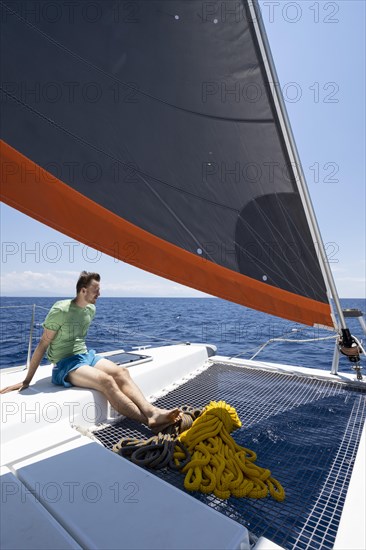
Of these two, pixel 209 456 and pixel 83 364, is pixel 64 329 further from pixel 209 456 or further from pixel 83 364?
pixel 209 456

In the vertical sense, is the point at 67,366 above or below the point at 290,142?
below

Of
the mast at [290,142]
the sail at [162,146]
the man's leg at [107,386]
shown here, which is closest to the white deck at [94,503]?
the man's leg at [107,386]

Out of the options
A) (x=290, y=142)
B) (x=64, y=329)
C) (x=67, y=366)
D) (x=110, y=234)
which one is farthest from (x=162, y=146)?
(x=67, y=366)

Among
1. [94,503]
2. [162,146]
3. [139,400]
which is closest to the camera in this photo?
[94,503]

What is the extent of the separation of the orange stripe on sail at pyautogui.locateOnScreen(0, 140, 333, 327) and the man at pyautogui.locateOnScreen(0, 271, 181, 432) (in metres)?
1.11

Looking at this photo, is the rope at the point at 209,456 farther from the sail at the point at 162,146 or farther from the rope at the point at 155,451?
the sail at the point at 162,146

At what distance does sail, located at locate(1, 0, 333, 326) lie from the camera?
1201 millimetres

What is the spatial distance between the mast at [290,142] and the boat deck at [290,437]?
0.95 meters

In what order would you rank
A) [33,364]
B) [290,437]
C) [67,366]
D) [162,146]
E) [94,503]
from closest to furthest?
1. [94,503]
2. [162,146]
3. [290,437]
4. [33,364]
5. [67,366]

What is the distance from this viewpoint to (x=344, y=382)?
312cm

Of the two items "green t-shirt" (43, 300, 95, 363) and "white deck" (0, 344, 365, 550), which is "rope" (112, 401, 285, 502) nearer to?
"white deck" (0, 344, 365, 550)

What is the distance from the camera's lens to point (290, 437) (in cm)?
217

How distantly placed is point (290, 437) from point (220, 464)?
0.74 metres

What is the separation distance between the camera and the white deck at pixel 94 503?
3.35 feet
